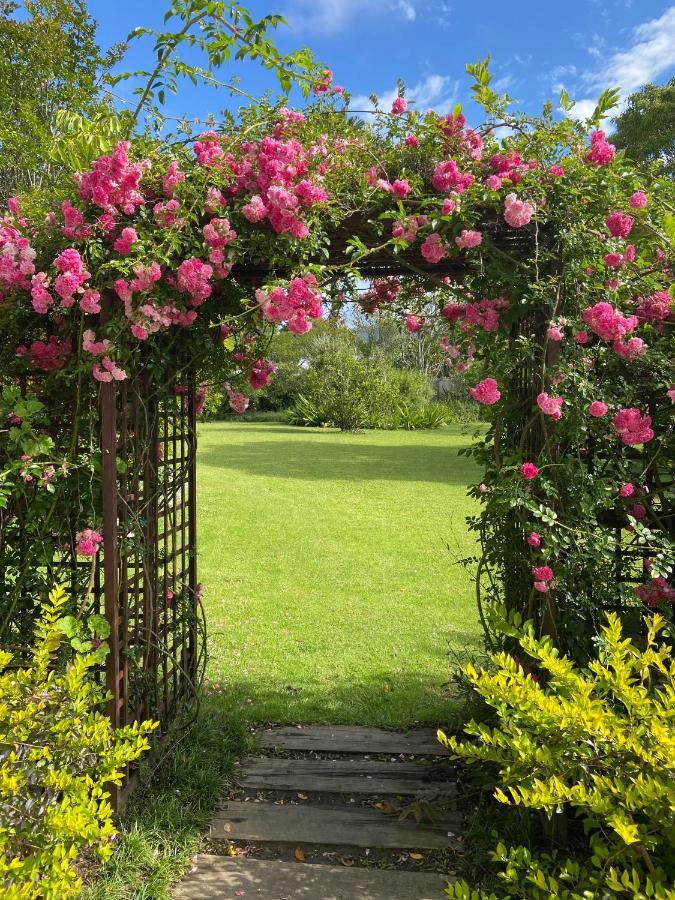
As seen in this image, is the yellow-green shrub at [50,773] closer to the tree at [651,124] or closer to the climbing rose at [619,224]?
the climbing rose at [619,224]

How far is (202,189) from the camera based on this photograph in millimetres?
2404

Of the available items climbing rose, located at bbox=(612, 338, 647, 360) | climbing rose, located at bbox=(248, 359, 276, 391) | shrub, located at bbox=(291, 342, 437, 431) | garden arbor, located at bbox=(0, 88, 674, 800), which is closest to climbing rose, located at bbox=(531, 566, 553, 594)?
garden arbor, located at bbox=(0, 88, 674, 800)

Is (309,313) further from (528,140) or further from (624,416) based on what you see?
(624,416)

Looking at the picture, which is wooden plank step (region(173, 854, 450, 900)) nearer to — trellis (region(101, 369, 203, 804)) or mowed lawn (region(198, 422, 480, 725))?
trellis (region(101, 369, 203, 804))

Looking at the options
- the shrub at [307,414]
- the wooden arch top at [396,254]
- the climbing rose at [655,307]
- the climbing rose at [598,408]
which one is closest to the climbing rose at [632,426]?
the climbing rose at [598,408]

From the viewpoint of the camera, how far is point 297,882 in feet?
7.48

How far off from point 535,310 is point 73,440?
1.87 m

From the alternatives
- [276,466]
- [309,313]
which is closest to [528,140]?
[309,313]

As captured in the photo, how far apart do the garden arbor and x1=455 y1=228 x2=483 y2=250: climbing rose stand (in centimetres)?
7

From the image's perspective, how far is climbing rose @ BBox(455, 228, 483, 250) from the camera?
92.1 inches

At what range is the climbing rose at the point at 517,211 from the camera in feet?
7.36

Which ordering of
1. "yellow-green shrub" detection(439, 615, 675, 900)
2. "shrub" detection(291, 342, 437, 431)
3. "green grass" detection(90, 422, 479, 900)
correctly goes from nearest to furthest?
"yellow-green shrub" detection(439, 615, 675, 900) < "green grass" detection(90, 422, 479, 900) < "shrub" detection(291, 342, 437, 431)

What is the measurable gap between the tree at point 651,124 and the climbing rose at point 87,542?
752 inches

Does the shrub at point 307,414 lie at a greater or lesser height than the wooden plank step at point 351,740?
greater
